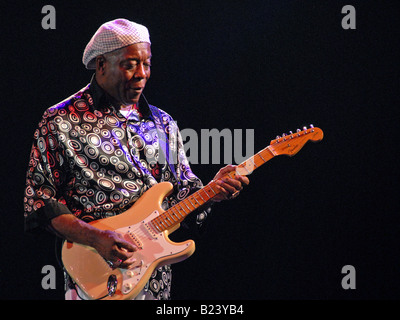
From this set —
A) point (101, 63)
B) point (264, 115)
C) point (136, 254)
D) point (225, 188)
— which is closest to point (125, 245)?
point (136, 254)

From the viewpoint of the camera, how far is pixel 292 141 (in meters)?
2.61

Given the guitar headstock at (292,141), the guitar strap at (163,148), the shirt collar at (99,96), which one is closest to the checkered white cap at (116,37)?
the shirt collar at (99,96)

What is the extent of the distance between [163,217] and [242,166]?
454 millimetres

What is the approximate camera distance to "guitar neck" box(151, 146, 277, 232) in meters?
2.53

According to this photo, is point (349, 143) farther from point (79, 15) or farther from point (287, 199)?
point (79, 15)

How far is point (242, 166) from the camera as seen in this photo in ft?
8.43

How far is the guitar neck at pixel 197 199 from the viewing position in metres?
2.53

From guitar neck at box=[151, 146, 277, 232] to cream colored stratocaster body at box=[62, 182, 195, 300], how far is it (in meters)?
0.03

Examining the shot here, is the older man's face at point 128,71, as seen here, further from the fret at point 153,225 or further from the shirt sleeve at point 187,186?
the fret at point 153,225

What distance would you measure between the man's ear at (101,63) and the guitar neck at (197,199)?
0.77 metres

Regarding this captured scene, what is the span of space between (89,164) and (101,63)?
21.2 inches

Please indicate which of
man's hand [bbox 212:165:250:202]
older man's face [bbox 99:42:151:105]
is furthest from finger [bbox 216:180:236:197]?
older man's face [bbox 99:42:151:105]

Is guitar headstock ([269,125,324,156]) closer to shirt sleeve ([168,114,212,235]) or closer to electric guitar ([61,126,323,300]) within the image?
electric guitar ([61,126,323,300])

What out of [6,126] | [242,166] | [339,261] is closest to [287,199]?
[339,261]
